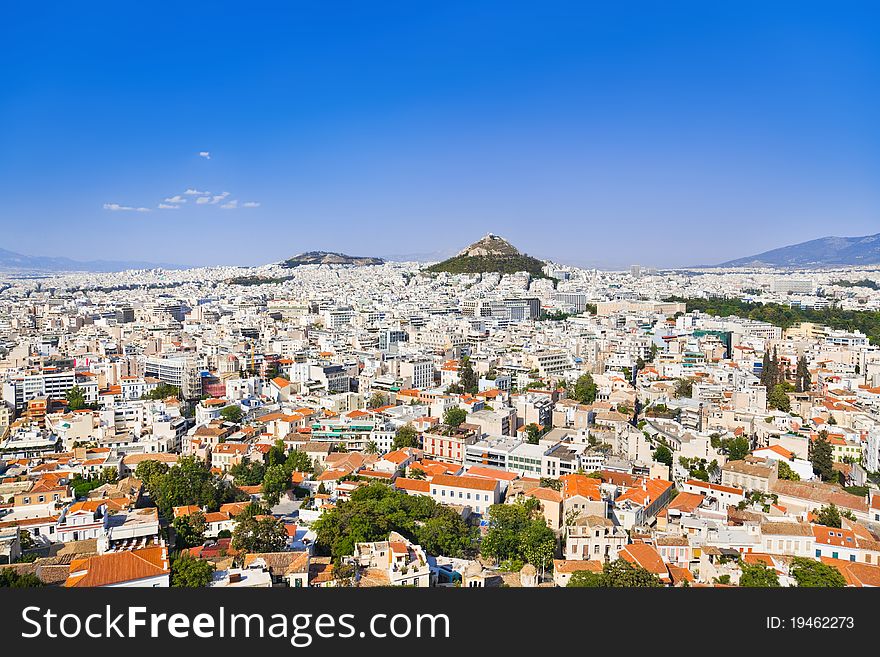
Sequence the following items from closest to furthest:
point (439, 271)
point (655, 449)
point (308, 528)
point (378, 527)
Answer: point (378, 527)
point (308, 528)
point (655, 449)
point (439, 271)

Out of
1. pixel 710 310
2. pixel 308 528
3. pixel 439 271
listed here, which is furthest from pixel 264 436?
pixel 439 271

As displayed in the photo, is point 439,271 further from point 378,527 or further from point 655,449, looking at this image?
point 378,527

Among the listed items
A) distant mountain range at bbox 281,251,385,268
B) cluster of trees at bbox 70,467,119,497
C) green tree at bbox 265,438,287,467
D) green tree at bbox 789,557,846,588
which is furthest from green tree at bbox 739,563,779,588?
distant mountain range at bbox 281,251,385,268

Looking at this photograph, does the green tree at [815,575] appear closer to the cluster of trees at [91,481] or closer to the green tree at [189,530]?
the green tree at [189,530]

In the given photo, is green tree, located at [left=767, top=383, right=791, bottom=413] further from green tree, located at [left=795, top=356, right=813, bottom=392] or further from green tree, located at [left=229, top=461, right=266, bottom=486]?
green tree, located at [left=229, top=461, right=266, bottom=486]

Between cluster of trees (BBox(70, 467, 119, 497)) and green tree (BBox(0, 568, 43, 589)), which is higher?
green tree (BBox(0, 568, 43, 589))
